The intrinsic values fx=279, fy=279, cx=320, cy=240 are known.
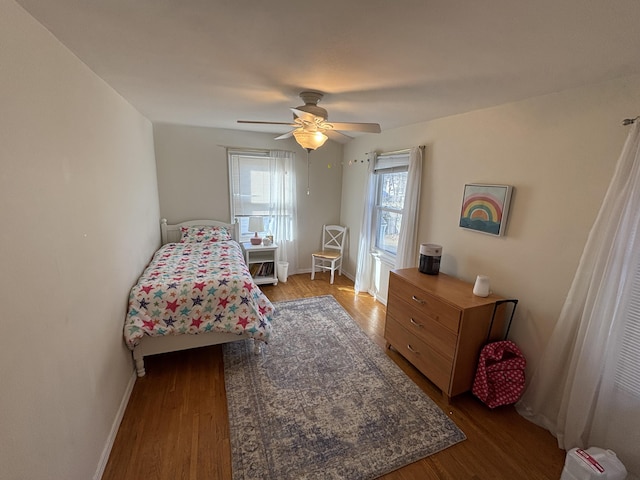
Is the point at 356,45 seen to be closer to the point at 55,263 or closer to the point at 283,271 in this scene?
the point at 55,263

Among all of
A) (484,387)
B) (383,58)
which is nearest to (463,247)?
(484,387)

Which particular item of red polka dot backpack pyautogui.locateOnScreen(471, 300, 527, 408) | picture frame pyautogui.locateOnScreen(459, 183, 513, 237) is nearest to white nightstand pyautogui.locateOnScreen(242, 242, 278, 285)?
picture frame pyautogui.locateOnScreen(459, 183, 513, 237)

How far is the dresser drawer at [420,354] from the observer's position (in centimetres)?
214

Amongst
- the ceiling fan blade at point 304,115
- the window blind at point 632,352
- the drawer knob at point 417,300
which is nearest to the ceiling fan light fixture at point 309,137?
the ceiling fan blade at point 304,115

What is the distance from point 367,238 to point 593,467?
115 inches

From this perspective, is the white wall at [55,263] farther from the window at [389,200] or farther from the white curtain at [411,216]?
the window at [389,200]

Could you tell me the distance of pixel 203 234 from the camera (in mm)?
3926

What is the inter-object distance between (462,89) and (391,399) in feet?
7.59

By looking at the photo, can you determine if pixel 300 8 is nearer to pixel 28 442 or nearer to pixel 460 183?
pixel 28 442

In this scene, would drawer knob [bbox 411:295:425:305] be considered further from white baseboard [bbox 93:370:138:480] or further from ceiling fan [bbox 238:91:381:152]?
white baseboard [bbox 93:370:138:480]

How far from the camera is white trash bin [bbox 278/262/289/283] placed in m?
4.42

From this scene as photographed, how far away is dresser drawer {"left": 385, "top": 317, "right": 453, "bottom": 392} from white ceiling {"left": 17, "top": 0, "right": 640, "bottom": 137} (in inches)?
76.5

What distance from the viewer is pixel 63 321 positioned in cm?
127

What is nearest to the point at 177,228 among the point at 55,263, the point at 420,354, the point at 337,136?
the point at 337,136
